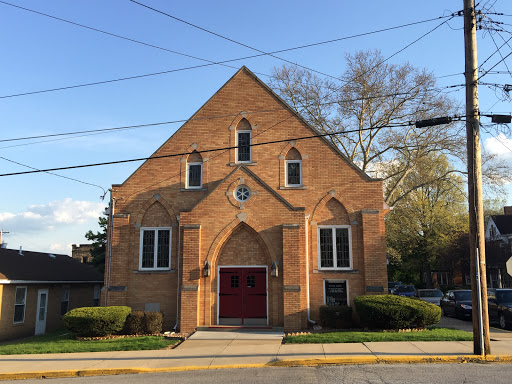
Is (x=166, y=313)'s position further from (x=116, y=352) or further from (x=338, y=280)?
(x=338, y=280)

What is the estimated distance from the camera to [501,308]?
18.3 m

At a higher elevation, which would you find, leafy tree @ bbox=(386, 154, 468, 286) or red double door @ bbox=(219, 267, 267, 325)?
leafy tree @ bbox=(386, 154, 468, 286)

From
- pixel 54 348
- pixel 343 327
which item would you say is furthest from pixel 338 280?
pixel 54 348

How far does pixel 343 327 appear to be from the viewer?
17.4 meters

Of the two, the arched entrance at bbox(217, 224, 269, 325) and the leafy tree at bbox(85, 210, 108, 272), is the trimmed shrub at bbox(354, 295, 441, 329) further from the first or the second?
the leafy tree at bbox(85, 210, 108, 272)

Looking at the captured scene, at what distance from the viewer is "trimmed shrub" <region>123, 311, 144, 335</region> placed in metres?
17.4

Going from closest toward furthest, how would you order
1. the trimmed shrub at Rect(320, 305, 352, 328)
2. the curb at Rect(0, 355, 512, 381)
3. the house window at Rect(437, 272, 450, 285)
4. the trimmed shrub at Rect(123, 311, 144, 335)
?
the curb at Rect(0, 355, 512, 381)
the trimmed shrub at Rect(320, 305, 352, 328)
the trimmed shrub at Rect(123, 311, 144, 335)
the house window at Rect(437, 272, 450, 285)

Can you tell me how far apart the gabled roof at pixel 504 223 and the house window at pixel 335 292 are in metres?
34.5

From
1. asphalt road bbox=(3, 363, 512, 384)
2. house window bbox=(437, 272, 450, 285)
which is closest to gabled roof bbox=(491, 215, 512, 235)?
house window bbox=(437, 272, 450, 285)

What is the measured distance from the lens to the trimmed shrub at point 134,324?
17438 mm

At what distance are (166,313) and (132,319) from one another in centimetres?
180

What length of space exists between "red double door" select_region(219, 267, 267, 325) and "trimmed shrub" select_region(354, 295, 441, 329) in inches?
164

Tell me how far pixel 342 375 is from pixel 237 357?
3.47 metres

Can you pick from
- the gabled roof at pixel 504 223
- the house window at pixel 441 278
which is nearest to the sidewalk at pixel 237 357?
the gabled roof at pixel 504 223
